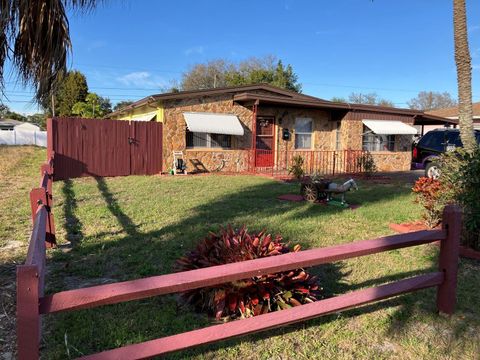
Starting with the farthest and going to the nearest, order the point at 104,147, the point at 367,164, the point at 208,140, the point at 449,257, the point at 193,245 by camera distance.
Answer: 1. the point at 208,140
2. the point at 367,164
3. the point at 104,147
4. the point at 193,245
5. the point at 449,257

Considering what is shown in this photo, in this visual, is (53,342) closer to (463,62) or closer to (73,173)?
(463,62)

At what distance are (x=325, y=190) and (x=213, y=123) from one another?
7161 millimetres

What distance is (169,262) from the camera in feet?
16.0

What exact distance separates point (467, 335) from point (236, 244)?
2056 millimetres

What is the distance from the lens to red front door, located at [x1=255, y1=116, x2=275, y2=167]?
53.9 feet

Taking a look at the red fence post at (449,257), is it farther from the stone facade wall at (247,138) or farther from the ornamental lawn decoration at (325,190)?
the stone facade wall at (247,138)

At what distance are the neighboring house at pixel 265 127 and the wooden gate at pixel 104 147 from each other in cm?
59

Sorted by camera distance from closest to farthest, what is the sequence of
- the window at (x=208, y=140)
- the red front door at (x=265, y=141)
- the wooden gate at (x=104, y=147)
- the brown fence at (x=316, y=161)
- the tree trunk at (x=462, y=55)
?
the tree trunk at (x=462, y=55) → the wooden gate at (x=104, y=147) → the window at (x=208, y=140) → the brown fence at (x=316, y=161) → the red front door at (x=265, y=141)

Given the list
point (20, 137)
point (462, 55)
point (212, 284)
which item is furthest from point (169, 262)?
point (20, 137)

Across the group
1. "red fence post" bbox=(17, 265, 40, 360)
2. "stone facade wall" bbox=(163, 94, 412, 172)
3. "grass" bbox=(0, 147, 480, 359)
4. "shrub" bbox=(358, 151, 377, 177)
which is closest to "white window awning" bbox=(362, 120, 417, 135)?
"stone facade wall" bbox=(163, 94, 412, 172)

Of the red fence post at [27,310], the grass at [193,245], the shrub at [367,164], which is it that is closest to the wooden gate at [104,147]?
the grass at [193,245]

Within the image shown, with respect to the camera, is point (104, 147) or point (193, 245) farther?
point (104, 147)

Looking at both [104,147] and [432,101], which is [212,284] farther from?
[432,101]

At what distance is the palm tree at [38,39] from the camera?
362cm
